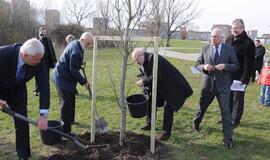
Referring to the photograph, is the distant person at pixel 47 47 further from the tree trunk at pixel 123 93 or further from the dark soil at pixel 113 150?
the tree trunk at pixel 123 93

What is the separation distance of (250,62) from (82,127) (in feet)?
10.9

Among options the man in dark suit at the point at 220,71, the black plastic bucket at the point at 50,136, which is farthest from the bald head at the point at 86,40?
the man in dark suit at the point at 220,71

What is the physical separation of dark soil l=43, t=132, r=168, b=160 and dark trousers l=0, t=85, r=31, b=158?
0.38 metres

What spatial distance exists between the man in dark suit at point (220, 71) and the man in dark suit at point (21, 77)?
8.34 ft

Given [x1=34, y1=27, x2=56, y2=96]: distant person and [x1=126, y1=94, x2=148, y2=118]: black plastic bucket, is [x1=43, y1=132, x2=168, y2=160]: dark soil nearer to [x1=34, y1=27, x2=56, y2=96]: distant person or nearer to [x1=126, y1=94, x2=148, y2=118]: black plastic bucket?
[x1=126, y1=94, x2=148, y2=118]: black plastic bucket

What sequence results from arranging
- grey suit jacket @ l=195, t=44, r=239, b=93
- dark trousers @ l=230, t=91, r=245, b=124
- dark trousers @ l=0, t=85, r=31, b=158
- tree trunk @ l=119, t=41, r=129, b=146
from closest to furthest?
dark trousers @ l=0, t=85, r=31, b=158, tree trunk @ l=119, t=41, r=129, b=146, grey suit jacket @ l=195, t=44, r=239, b=93, dark trousers @ l=230, t=91, r=245, b=124

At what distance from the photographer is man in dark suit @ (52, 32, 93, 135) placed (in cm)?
583

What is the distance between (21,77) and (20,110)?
0.54 metres

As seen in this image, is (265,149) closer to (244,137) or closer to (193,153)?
(244,137)

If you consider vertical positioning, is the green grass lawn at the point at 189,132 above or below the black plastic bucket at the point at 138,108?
below

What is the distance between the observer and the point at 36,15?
38.3m

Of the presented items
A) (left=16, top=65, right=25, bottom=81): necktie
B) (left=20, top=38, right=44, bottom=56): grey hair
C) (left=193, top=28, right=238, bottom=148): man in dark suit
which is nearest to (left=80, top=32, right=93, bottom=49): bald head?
(left=16, top=65, right=25, bottom=81): necktie

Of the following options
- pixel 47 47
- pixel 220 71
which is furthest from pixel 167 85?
pixel 47 47

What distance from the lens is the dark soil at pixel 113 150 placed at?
5.13m
